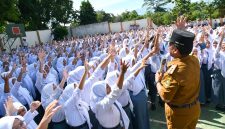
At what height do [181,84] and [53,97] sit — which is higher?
[181,84]

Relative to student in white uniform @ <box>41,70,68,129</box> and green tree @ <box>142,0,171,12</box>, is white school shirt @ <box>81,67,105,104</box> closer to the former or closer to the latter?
student in white uniform @ <box>41,70,68,129</box>

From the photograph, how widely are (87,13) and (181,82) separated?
49.7m

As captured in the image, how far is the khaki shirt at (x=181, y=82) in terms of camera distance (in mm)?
3883

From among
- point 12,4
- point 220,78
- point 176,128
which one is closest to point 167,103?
point 176,128

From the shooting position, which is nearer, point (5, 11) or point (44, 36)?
point (5, 11)

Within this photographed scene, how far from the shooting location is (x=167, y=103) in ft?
13.6

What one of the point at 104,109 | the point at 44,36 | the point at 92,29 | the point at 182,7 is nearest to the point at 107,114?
the point at 104,109

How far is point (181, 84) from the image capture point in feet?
12.7

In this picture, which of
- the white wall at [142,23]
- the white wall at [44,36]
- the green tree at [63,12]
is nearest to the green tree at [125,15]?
the green tree at [63,12]

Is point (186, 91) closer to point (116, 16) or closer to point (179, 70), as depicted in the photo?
point (179, 70)

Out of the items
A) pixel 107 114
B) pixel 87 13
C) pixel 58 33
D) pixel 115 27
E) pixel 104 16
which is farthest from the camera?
pixel 104 16

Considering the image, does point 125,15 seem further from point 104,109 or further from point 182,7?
point 104,109

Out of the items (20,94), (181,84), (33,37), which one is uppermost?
(181,84)

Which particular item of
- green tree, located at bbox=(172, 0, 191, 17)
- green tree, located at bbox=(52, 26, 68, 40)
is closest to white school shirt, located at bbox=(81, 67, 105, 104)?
green tree, located at bbox=(52, 26, 68, 40)
